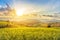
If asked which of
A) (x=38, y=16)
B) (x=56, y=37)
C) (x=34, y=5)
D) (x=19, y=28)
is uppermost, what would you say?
(x=34, y=5)

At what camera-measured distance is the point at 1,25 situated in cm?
251

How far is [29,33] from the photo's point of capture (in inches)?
96.5

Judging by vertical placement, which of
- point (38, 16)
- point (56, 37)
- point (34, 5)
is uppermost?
point (34, 5)

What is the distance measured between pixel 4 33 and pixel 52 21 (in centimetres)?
84

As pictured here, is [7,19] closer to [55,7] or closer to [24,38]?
[24,38]

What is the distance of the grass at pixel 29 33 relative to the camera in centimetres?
243

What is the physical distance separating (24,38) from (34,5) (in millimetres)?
597

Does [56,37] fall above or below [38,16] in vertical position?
below

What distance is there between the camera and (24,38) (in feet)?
7.96

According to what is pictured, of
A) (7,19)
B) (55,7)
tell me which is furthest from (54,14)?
(7,19)

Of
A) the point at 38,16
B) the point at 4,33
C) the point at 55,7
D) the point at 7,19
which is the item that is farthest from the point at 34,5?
the point at 4,33

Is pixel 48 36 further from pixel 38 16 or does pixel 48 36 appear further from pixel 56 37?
pixel 38 16

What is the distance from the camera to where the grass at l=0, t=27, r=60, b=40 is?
243 centimetres

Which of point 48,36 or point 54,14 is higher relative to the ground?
point 54,14
